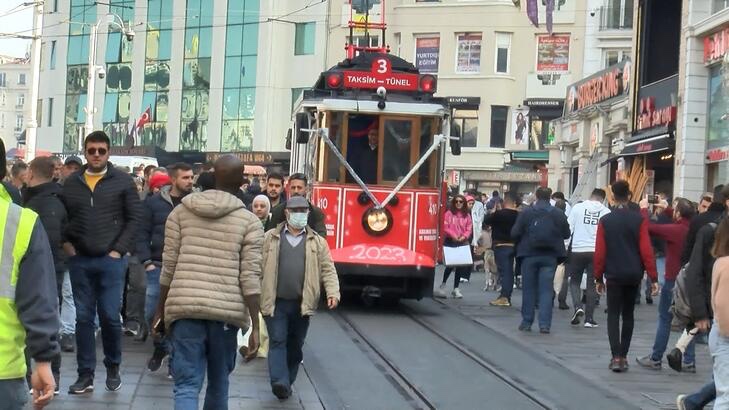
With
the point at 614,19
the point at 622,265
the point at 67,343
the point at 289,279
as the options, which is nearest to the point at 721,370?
the point at 289,279

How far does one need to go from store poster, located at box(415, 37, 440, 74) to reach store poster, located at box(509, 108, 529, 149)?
3.90 meters

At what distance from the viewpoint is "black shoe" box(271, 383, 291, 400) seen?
399 inches

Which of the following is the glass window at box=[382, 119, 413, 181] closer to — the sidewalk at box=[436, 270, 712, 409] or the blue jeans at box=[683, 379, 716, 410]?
the sidewalk at box=[436, 270, 712, 409]

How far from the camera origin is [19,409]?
4902 millimetres

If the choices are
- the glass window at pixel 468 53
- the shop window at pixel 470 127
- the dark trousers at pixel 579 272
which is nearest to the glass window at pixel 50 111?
the shop window at pixel 470 127

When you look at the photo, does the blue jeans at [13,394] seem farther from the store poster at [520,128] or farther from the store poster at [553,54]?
the store poster at [553,54]

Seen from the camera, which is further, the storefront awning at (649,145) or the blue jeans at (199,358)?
the storefront awning at (649,145)

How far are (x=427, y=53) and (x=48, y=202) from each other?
4603 centimetres

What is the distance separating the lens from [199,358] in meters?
7.52

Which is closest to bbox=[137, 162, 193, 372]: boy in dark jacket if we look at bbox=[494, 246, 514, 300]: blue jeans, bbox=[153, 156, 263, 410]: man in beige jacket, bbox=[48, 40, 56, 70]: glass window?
bbox=[153, 156, 263, 410]: man in beige jacket

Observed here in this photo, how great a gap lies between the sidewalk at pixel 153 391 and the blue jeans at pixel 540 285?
5103 mm

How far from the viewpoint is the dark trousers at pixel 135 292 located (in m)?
13.3

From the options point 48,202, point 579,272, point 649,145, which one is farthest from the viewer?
point 649,145

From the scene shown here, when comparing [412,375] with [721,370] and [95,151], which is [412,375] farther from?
[721,370]
